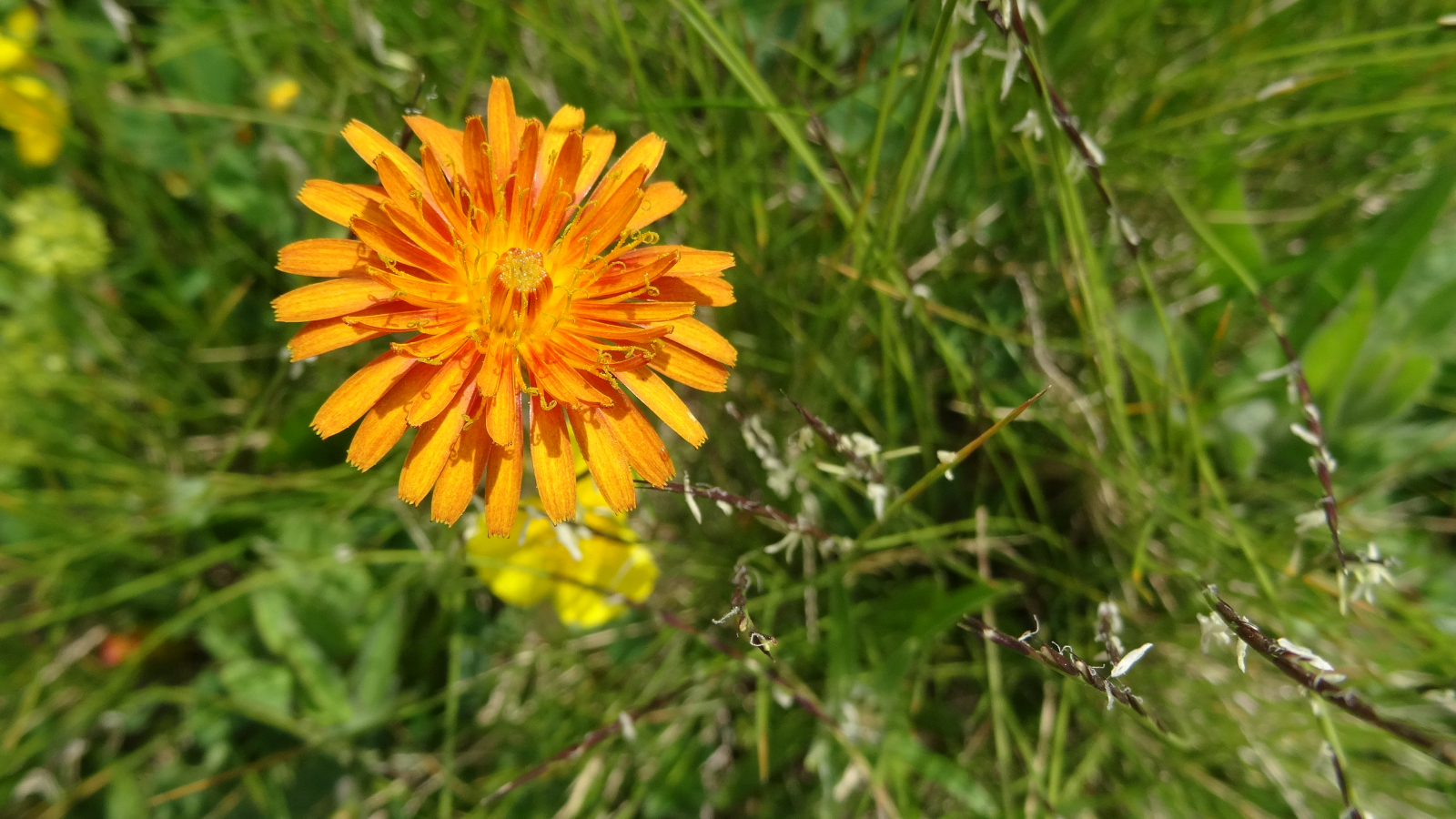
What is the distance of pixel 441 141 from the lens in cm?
159

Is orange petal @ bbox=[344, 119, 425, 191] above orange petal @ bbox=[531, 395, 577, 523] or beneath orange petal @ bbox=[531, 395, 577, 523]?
above

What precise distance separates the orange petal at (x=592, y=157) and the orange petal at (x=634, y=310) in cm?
23

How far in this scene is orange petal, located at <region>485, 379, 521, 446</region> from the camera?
142 centimetres

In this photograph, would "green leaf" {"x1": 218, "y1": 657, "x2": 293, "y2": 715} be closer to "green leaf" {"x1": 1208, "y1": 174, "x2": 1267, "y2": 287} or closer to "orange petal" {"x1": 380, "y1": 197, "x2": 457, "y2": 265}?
"orange petal" {"x1": 380, "y1": 197, "x2": 457, "y2": 265}

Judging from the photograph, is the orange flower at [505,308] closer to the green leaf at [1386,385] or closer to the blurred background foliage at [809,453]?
the blurred background foliage at [809,453]

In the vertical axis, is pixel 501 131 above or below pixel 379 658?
above

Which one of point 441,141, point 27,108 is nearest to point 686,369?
point 441,141

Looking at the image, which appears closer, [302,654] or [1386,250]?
[1386,250]

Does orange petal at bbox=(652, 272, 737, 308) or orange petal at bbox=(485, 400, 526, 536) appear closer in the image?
orange petal at bbox=(485, 400, 526, 536)

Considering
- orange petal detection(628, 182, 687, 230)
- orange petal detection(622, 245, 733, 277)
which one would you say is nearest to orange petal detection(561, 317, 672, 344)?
orange petal detection(622, 245, 733, 277)

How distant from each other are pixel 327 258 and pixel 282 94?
1507mm

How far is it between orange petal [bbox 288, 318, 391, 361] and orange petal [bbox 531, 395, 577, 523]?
12.8 inches

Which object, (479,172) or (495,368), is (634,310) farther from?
(479,172)

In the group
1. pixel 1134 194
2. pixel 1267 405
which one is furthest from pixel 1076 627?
pixel 1134 194
